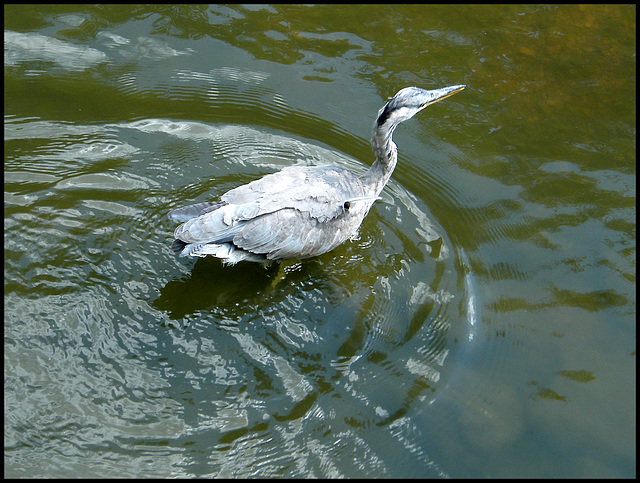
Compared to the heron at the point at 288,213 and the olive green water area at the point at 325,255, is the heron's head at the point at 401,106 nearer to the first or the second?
the heron at the point at 288,213

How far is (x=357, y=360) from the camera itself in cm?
448

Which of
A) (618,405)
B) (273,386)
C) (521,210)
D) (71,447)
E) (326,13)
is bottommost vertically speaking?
(71,447)

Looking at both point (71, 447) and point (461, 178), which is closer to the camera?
point (71, 447)

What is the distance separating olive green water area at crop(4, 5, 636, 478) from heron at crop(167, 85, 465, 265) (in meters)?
0.38

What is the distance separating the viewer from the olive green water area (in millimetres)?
4047

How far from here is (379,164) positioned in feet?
17.4

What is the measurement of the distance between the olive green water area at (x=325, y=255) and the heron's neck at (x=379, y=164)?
1.36ft

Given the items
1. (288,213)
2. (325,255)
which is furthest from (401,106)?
(325,255)

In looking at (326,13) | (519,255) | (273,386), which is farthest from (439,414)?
(326,13)

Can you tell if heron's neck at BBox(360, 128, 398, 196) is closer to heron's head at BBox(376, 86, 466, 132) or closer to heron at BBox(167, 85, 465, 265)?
heron at BBox(167, 85, 465, 265)

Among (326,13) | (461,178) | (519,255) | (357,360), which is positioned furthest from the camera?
(326,13)

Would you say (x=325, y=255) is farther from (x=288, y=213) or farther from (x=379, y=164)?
(x=379, y=164)

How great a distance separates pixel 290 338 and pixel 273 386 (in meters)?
0.43

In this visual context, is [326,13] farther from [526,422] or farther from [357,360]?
[526,422]
